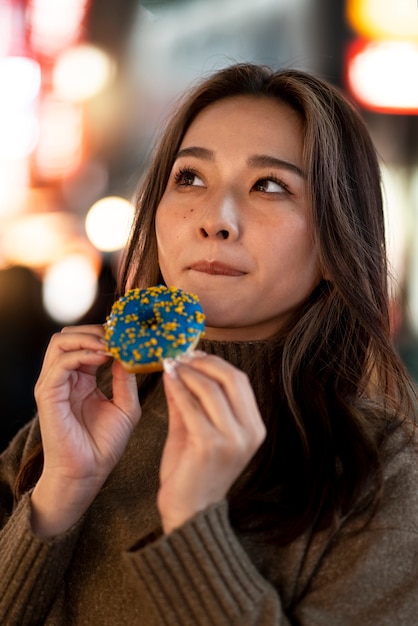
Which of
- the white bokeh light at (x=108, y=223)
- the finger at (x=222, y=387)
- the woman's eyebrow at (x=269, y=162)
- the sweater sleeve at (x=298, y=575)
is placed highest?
the woman's eyebrow at (x=269, y=162)

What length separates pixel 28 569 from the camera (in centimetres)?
141

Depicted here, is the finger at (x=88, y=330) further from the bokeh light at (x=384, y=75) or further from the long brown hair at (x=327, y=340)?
the bokeh light at (x=384, y=75)

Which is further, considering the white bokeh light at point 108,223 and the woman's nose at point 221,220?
the white bokeh light at point 108,223

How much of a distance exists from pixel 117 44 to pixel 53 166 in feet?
3.29

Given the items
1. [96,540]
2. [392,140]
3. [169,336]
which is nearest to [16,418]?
[96,540]

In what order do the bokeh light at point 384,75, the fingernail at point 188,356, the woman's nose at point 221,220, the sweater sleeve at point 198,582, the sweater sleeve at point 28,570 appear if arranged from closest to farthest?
1. the sweater sleeve at point 198,582
2. the fingernail at point 188,356
3. the sweater sleeve at point 28,570
4. the woman's nose at point 221,220
5. the bokeh light at point 384,75

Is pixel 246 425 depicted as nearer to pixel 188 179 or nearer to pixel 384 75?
pixel 188 179

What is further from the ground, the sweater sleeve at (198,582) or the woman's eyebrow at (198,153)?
the woman's eyebrow at (198,153)

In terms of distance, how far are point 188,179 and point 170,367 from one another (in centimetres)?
59

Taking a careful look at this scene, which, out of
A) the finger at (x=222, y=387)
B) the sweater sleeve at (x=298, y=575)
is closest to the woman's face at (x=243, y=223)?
the finger at (x=222, y=387)

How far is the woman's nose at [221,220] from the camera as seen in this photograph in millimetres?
1508

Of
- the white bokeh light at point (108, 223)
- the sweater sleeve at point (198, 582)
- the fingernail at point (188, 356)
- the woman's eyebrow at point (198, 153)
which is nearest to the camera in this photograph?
the sweater sleeve at point (198, 582)

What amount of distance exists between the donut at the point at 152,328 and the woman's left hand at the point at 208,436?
0.33ft

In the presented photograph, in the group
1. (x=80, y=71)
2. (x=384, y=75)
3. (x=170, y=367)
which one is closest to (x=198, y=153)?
(x=170, y=367)
